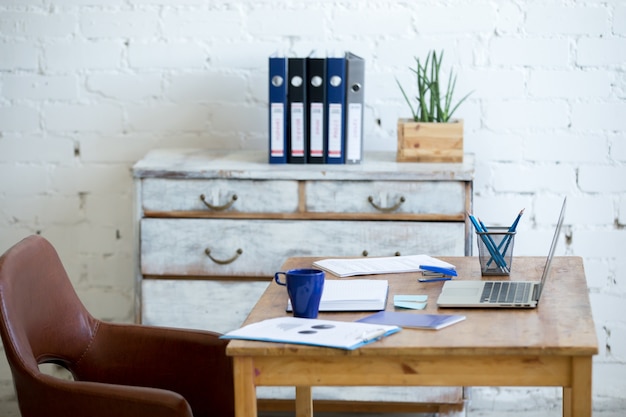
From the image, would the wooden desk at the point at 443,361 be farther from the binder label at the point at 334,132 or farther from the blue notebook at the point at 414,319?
the binder label at the point at 334,132

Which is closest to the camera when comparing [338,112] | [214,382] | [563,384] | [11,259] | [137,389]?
[563,384]

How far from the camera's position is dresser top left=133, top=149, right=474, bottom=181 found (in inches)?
111

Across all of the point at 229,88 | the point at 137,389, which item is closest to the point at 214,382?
the point at 137,389

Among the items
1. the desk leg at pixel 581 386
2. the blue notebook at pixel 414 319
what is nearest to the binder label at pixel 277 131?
the blue notebook at pixel 414 319

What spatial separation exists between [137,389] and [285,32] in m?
1.83

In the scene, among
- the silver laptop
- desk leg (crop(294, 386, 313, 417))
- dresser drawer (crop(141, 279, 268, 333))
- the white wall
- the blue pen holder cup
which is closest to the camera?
the silver laptop

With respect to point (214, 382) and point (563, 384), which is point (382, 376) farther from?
point (214, 382)

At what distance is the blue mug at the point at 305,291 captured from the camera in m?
1.72

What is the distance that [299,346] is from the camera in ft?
5.20

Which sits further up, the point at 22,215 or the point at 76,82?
the point at 76,82

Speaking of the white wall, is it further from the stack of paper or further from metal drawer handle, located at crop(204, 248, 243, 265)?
the stack of paper

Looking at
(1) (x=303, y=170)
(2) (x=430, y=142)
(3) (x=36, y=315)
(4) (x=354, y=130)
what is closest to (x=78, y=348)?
(3) (x=36, y=315)

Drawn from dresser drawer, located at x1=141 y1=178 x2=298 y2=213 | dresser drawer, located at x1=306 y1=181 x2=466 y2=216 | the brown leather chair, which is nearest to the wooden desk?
the brown leather chair

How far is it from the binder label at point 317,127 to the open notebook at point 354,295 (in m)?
1.01
